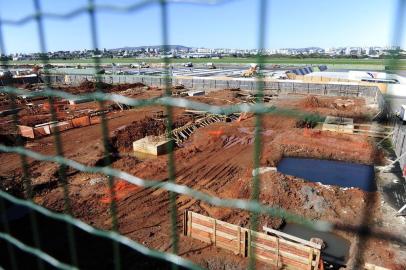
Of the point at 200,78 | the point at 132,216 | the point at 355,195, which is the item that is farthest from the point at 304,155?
the point at 200,78

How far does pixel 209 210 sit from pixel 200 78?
18.4m

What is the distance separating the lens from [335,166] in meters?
11.5

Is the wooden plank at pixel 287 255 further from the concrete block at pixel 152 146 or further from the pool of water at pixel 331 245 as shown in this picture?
the concrete block at pixel 152 146

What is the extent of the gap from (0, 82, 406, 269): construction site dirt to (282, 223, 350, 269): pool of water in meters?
0.18

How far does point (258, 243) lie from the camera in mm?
5941

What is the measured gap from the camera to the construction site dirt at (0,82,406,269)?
682cm

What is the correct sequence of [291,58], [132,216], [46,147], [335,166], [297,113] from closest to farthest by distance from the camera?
[297,113], [291,58], [132,216], [335,166], [46,147]

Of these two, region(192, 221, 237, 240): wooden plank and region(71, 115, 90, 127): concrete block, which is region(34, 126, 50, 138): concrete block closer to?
region(71, 115, 90, 127): concrete block

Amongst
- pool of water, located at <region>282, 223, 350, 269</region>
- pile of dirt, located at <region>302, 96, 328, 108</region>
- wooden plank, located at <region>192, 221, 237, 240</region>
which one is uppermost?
pile of dirt, located at <region>302, 96, 328, 108</region>

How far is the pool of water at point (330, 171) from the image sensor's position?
10156mm

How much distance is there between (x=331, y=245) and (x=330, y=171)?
15.1 ft

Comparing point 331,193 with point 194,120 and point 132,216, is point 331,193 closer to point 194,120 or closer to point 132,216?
point 132,216

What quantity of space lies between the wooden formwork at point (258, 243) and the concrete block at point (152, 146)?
560 centimetres

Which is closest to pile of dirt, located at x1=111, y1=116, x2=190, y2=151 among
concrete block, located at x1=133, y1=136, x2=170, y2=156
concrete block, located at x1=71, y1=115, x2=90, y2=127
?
concrete block, located at x1=133, y1=136, x2=170, y2=156
